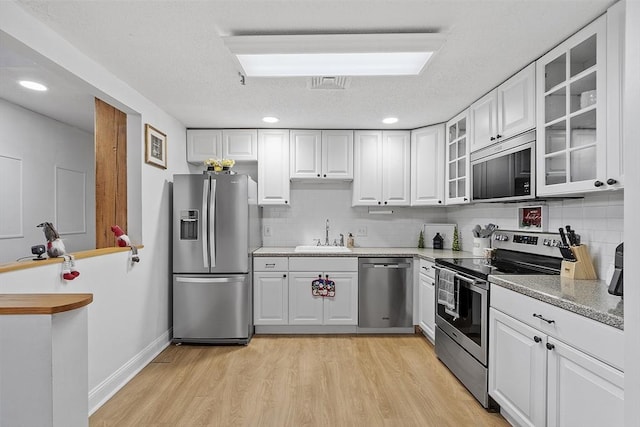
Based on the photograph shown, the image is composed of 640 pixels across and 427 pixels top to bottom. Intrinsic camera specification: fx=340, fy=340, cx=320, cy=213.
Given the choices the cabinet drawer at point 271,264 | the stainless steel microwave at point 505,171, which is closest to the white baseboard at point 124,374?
the cabinet drawer at point 271,264

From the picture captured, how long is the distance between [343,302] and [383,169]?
1.62 metres

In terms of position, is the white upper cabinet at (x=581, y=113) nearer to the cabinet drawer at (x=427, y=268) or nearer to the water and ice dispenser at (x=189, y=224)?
the cabinet drawer at (x=427, y=268)

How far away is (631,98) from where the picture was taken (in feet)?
3.49

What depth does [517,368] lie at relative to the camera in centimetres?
192

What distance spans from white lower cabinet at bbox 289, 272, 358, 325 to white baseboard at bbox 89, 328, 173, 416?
1.30 m

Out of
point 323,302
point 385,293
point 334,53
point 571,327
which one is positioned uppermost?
point 334,53

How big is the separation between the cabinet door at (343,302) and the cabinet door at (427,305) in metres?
0.68

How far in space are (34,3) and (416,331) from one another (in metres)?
3.97

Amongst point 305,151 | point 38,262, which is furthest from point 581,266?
point 38,262

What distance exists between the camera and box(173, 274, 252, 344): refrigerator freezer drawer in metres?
3.38

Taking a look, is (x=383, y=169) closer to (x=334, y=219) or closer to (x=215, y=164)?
(x=334, y=219)

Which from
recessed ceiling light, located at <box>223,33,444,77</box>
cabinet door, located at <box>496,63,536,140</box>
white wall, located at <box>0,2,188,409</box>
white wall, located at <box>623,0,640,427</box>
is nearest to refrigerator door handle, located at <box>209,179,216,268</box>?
white wall, located at <box>0,2,188,409</box>

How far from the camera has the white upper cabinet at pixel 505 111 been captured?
229cm

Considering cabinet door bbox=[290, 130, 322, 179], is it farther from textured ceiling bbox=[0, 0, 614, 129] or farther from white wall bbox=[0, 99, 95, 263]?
white wall bbox=[0, 99, 95, 263]
